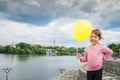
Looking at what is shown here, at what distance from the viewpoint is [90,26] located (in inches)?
218

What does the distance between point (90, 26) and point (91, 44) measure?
0.32 m

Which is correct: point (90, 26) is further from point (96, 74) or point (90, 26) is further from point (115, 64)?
point (115, 64)

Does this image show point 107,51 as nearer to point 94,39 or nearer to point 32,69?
point 94,39

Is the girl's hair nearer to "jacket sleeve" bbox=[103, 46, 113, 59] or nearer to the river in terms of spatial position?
"jacket sleeve" bbox=[103, 46, 113, 59]

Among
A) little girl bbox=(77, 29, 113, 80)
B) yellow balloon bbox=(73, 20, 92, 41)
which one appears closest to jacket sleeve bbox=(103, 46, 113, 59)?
little girl bbox=(77, 29, 113, 80)

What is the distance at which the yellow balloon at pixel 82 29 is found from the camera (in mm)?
A: 5508

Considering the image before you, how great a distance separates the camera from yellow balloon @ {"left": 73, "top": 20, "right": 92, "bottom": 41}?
5.51 metres

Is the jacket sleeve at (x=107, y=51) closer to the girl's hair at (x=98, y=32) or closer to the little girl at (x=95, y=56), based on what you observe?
the little girl at (x=95, y=56)

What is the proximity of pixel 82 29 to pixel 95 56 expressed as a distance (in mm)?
510

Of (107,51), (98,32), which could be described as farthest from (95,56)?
(98,32)

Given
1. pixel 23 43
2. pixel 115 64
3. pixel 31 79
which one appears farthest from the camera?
pixel 23 43

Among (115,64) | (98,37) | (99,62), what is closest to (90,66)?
(99,62)

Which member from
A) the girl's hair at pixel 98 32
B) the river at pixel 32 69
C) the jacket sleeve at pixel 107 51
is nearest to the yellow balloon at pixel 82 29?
the girl's hair at pixel 98 32

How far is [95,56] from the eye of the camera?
548 cm
